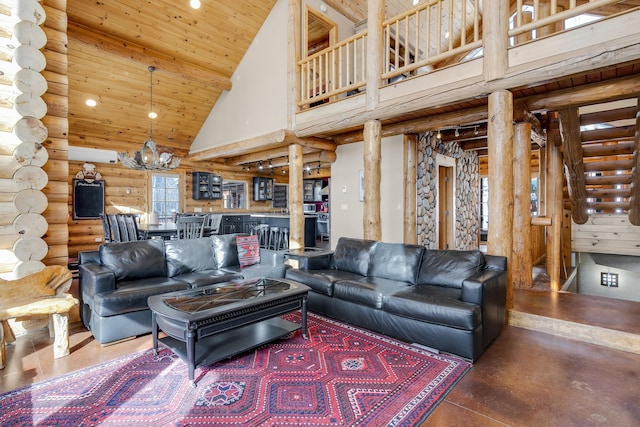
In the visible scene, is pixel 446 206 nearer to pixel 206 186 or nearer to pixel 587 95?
pixel 587 95

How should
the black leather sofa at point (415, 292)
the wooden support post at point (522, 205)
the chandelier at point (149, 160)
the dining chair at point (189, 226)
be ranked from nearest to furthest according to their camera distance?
the black leather sofa at point (415, 292)
the wooden support post at point (522, 205)
the dining chair at point (189, 226)
the chandelier at point (149, 160)

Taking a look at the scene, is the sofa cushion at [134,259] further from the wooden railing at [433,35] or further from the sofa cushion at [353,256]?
the wooden railing at [433,35]

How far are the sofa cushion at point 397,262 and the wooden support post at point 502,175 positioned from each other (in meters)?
0.82

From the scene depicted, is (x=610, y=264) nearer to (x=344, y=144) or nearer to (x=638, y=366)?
(x=638, y=366)

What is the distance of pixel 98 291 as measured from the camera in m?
2.92

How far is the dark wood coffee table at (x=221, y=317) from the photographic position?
224 centimetres

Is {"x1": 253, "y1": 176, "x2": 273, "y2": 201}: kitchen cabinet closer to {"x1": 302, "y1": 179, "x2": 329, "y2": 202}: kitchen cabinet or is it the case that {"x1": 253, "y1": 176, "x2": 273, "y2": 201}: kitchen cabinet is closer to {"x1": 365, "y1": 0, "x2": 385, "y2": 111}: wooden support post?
{"x1": 302, "y1": 179, "x2": 329, "y2": 202}: kitchen cabinet

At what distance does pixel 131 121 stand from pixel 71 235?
9.36ft

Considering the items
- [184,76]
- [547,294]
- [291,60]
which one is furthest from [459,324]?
[184,76]

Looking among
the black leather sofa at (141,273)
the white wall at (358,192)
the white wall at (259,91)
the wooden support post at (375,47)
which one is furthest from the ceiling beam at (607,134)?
the white wall at (259,91)

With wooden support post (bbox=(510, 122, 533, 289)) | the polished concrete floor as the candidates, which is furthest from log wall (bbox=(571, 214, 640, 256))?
the polished concrete floor

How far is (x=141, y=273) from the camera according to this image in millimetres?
3451

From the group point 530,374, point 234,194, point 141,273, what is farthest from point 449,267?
point 234,194

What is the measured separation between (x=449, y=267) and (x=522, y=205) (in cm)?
179
